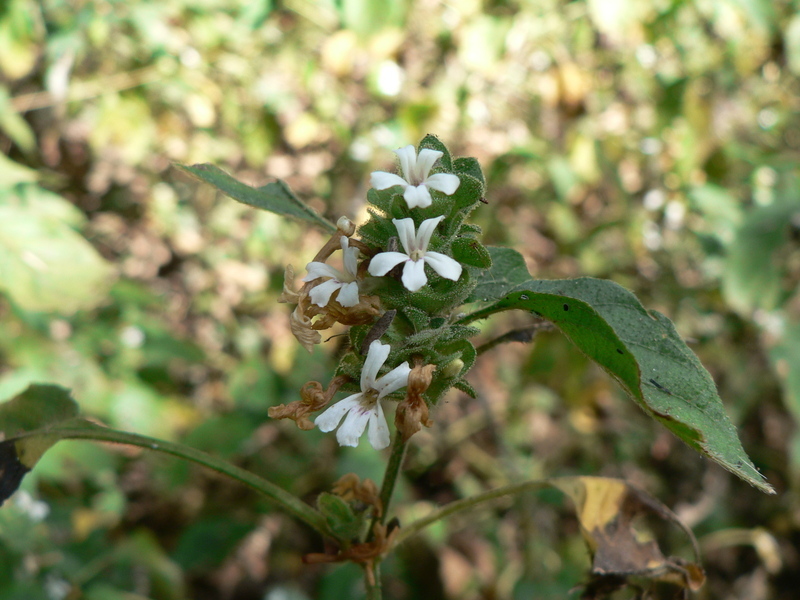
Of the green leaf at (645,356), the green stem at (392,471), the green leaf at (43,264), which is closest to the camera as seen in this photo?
the green leaf at (645,356)

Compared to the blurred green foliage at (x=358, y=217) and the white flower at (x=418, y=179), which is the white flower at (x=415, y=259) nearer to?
the white flower at (x=418, y=179)

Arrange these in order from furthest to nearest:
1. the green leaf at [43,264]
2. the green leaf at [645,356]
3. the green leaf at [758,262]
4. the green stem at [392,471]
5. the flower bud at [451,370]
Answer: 1. the green leaf at [758,262]
2. the green leaf at [43,264]
3. the green stem at [392,471]
4. the flower bud at [451,370]
5. the green leaf at [645,356]

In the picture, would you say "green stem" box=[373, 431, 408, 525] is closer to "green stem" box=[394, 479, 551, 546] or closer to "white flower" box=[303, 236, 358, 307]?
"green stem" box=[394, 479, 551, 546]

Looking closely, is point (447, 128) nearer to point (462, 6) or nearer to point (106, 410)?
point (462, 6)

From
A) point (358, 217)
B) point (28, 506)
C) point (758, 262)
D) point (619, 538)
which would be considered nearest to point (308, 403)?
point (619, 538)

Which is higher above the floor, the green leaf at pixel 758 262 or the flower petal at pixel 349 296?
the flower petal at pixel 349 296

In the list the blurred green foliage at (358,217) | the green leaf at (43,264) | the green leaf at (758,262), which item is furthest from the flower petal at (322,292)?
the green leaf at (758,262)

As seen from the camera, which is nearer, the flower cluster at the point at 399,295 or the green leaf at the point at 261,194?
the flower cluster at the point at 399,295

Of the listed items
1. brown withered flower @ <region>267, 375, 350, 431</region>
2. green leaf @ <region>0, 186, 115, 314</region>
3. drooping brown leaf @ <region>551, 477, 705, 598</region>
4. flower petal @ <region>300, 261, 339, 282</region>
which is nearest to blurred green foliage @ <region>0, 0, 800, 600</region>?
green leaf @ <region>0, 186, 115, 314</region>
